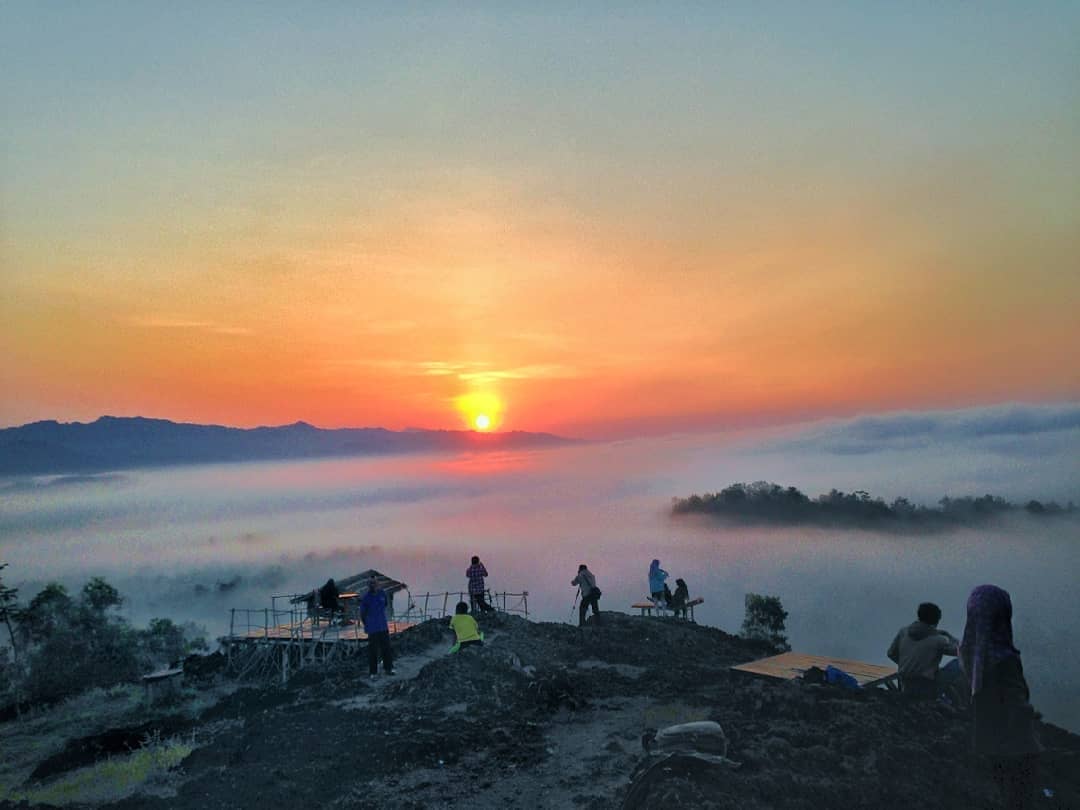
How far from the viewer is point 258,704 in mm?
19391

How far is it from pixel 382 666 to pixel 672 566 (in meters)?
124

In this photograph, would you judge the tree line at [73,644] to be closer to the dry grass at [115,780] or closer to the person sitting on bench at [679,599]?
the dry grass at [115,780]

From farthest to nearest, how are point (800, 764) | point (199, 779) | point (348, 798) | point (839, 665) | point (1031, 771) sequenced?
point (839, 665) → point (199, 779) → point (348, 798) → point (800, 764) → point (1031, 771)

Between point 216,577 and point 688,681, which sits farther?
point 216,577

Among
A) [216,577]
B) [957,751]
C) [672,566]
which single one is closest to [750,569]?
[672,566]

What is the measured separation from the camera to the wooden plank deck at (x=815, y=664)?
12930 millimetres

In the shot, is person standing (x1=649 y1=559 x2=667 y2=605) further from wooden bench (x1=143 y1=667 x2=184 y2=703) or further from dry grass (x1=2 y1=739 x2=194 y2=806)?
wooden bench (x1=143 y1=667 x2=184 y2=703)

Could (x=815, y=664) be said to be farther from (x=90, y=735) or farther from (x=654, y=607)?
(x=90, y=735)

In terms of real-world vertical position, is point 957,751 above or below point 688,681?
above

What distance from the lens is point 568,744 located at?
1266cm

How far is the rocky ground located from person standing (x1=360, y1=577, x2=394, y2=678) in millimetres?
427

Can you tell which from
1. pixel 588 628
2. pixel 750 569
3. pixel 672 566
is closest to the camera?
pixel 588 628

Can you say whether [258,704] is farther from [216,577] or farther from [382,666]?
[216,577]

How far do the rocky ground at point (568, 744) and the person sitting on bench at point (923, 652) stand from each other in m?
0.31
